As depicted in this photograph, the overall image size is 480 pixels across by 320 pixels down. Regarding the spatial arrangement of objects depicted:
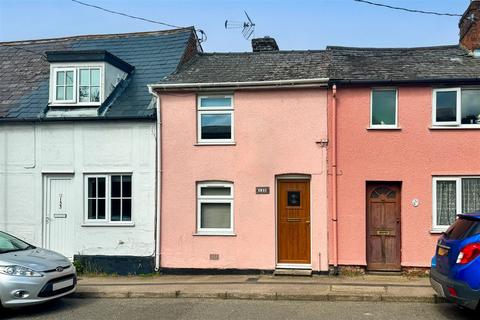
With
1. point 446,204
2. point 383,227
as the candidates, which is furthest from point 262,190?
point 446,204

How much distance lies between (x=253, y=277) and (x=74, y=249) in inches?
188

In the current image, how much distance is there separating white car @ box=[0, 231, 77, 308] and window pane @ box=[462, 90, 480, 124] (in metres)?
9.42

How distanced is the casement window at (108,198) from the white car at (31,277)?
11.3 ft

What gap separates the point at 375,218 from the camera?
40.9 ft

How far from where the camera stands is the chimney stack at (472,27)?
13.5 m

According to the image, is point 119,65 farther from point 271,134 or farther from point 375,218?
point 375,218

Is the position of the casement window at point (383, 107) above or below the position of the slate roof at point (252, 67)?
below

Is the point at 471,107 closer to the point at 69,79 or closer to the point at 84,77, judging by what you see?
the point at 84,77

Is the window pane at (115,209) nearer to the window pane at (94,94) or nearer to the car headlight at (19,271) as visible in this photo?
the window pane at (94,94)

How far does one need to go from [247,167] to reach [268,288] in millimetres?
3281

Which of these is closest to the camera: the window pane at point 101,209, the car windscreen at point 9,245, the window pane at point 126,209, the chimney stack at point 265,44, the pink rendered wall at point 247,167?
the car windscreen at point 9,245

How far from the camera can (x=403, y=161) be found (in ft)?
40.3

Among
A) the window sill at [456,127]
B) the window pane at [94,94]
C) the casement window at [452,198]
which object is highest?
the window pane at [94,94]

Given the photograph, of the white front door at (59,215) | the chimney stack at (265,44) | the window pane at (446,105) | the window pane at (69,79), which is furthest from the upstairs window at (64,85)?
the window pane at (446,105)
